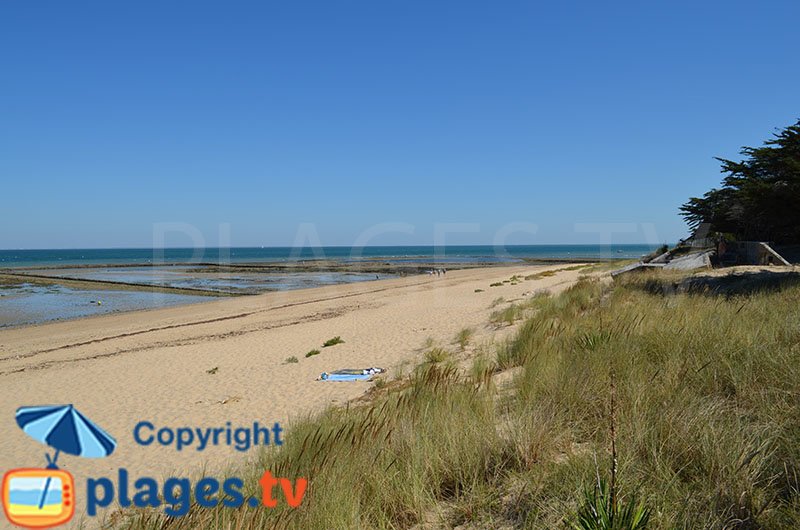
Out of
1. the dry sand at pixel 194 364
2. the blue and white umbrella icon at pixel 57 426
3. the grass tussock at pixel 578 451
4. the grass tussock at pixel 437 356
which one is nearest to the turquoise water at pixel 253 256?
the dry sand at pixel 194 364

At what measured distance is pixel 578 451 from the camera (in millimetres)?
3557

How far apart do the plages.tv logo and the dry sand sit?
1.98 meters

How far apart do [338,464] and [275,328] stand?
14313 mm

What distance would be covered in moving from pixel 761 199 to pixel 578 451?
1537cm

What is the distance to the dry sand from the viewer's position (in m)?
6.88

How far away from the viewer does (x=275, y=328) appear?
680 inches

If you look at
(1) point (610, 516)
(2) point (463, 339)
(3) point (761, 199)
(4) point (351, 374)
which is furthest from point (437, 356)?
(3) point (761, 199)

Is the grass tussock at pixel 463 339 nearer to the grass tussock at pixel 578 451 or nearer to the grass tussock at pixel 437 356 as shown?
the grass tussock at pixel 437 356

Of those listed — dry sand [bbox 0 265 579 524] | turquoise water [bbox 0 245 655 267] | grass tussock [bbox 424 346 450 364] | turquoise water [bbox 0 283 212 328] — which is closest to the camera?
dry sand [bbox 0 265 579 524]

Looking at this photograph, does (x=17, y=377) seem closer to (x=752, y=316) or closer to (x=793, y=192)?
(x=752, y=316)

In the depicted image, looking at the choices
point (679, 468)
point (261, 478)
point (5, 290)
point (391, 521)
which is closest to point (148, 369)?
point (261, 478)

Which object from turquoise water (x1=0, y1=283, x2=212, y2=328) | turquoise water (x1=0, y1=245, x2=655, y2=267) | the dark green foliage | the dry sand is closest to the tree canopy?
the dry sand

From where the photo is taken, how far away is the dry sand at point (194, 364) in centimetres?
688

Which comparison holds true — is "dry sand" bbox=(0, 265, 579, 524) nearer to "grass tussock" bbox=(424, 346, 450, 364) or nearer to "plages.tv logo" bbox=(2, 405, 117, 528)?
"grass tussock" bbox=(424, 346, 450, 364)
